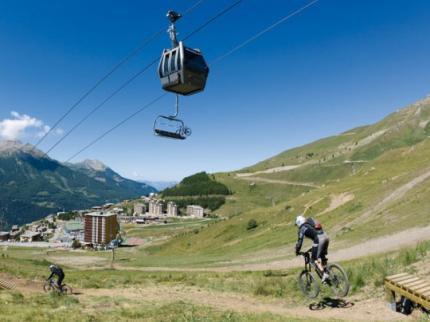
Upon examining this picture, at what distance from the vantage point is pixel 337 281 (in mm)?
15070

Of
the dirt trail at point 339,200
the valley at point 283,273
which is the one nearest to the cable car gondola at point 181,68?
the valley at point 283,273

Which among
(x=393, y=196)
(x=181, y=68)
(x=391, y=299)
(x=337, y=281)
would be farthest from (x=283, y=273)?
(x=393, y=196)

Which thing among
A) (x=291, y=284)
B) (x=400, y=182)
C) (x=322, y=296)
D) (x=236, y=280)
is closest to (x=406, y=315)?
(x=322, y=296)

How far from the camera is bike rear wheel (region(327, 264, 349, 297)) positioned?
48.8 ft

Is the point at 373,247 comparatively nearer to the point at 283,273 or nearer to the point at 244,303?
the point at 283,273

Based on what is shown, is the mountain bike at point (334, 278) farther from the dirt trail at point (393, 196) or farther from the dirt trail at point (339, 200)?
the dirt trail at point (339, 200)

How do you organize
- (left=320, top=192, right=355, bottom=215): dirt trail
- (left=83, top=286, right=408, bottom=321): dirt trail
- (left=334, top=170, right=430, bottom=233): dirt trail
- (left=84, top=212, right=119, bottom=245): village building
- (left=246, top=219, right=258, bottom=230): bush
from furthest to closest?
(left=84, top=212, right=119, bottom=245): village building → (left=246, top=219, right=258, bottom=230): bush → (left=320, top=192, right=355, bottom=215): dirt trail → (left=334, top=170, right=430, bottom=233): dirt trail → (left=83, top=286, right=408, bottom=321): dirt trail

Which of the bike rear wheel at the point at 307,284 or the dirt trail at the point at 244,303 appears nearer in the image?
the dirt trail at the point at 244,303

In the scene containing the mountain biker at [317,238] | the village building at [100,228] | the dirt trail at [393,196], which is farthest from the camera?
the village building at [100,228]

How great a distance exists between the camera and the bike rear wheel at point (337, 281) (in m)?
14.9

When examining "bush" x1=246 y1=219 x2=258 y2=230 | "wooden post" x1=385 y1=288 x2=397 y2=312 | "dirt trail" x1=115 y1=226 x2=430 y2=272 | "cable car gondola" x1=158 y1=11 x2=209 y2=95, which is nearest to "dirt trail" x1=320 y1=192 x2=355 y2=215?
"bush" x1=246 y1=219 x2=258 y2=230

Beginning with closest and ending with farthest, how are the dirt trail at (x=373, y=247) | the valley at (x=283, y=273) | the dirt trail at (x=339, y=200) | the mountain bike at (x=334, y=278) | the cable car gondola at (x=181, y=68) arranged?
1. the mountain bike at (x=334, y=278)
2. the valley at (x=283, y=273)
3. the cable car gondola at (x=181, y=68)
4. the dirt trail at (x=373, y=247)
5. the dirt trail at (x=339, y=200)

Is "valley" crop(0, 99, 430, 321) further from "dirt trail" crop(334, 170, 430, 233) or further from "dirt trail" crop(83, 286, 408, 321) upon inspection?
"dirt trail" crop(334, 170, 430, 233)

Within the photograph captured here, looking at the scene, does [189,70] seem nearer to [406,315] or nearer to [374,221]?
[406,315]
